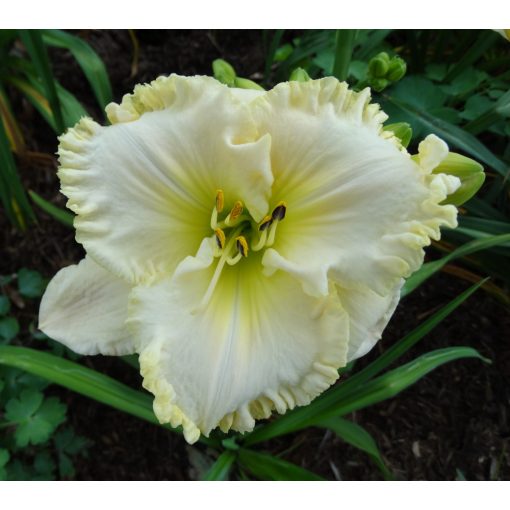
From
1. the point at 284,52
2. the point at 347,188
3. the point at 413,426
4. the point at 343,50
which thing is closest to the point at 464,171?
the point at 347,188

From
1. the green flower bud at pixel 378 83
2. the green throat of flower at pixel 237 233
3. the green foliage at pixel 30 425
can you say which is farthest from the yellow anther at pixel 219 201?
the green foliage at pixel 30 425

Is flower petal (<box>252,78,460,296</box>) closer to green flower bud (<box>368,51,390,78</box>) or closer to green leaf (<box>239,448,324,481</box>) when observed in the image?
green flower bud (<box>368,51,390,78</box>)

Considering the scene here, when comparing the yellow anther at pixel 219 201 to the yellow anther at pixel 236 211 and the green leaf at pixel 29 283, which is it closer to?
the yellow anther at pixel 236 211

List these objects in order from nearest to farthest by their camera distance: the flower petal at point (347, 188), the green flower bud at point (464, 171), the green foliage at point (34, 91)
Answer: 1. the flower petal at point (347, 188)
2. the green flower bud at point (464, 171)
3. the green foliage at point (34, 91)

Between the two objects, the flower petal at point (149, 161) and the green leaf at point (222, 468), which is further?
the green leaf at point (222, 468)

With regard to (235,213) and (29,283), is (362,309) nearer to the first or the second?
(235,213)

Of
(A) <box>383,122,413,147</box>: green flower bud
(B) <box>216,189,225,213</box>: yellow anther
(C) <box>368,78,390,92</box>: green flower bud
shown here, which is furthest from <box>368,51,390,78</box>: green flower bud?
(B) <box>216,189,225,213</box>: yellow anther

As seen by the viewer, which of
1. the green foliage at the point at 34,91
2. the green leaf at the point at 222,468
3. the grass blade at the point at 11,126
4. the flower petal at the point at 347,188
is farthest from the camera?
the grass blade at the point at 11,126
